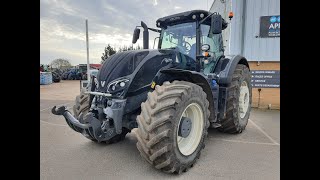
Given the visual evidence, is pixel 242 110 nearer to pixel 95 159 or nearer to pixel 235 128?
pixel 235 128

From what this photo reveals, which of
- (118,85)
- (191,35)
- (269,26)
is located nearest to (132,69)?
(118,85)

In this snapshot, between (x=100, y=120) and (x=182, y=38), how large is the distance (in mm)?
A: 2091

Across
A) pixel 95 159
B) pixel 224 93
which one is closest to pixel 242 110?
pixel 224 93

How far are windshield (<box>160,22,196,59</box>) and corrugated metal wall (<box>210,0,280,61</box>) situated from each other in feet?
13.9

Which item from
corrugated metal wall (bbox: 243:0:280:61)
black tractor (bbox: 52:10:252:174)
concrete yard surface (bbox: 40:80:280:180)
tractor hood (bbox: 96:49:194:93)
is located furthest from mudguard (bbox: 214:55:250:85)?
corrugated metal wall (bbox: 243:0:280:61)

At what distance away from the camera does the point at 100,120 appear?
3.31 meters

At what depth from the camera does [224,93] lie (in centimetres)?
443

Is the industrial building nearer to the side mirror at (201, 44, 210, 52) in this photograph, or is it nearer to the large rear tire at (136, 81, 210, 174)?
the side mirror at (201, 44, 210, 52)

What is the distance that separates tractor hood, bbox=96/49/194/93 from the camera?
3.39 meters

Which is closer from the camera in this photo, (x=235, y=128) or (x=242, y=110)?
(x=235, y=128)

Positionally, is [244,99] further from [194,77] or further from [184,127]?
[184,127]
